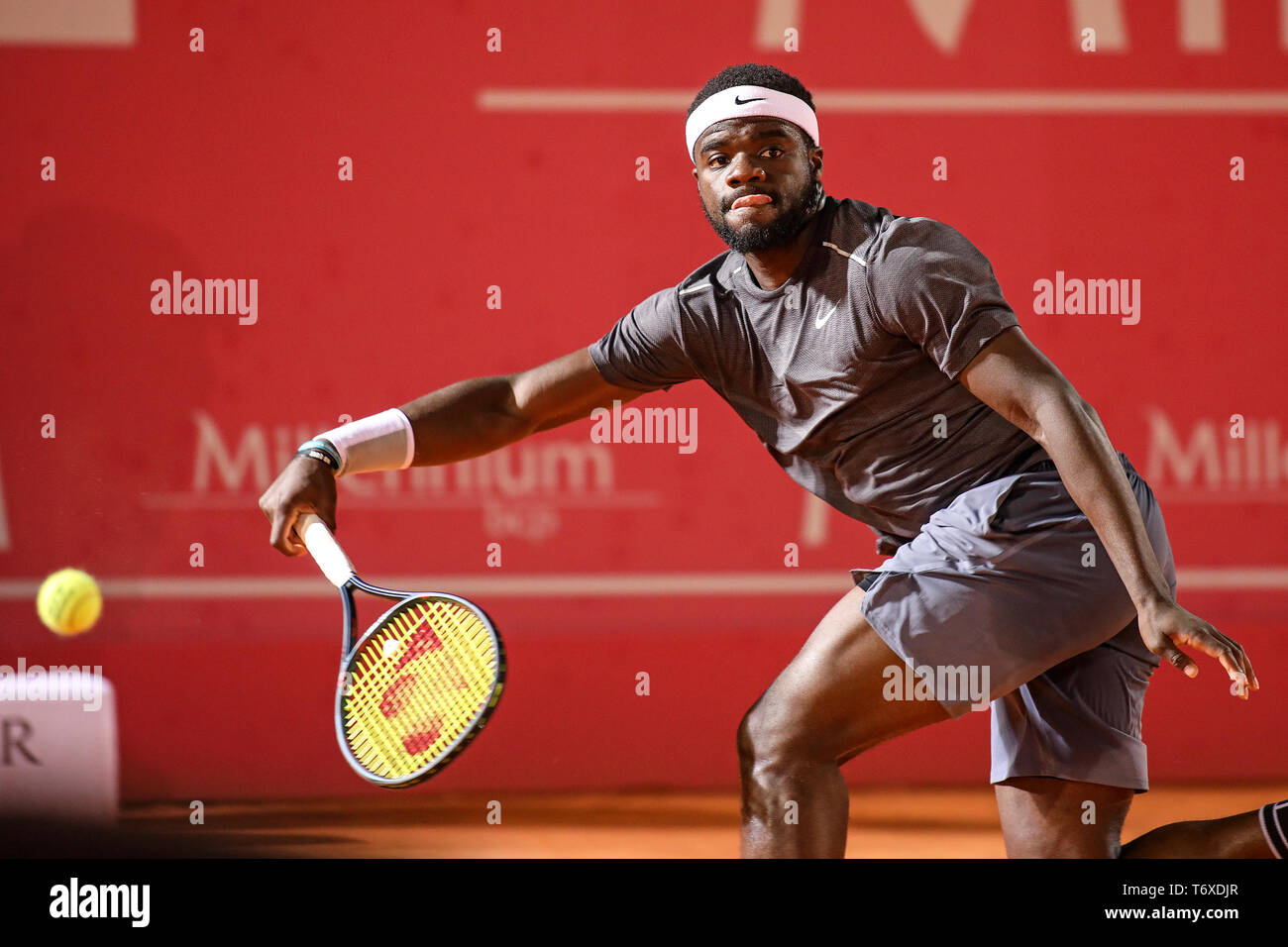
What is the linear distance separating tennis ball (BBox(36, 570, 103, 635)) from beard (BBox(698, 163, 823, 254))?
2768mm

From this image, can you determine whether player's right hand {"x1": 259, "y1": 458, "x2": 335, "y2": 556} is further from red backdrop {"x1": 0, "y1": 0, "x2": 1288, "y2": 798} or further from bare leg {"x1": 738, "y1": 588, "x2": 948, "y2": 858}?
red backdrop {"x1": 0, "y1": 0, "x2": 1288, "y2": 798}

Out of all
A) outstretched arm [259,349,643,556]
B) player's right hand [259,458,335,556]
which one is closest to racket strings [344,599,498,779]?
player's right hand [259,458,335,556]

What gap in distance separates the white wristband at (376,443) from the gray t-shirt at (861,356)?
0.41m

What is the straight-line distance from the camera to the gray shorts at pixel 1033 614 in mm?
2297

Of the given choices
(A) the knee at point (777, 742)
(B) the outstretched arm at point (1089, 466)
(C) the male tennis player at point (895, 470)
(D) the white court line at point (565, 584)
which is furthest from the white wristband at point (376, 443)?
(D) the white court line at point (565, 584)

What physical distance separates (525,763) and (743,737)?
7.89ft

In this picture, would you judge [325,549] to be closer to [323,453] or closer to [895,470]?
[323,453]

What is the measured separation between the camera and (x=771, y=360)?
2484 mm

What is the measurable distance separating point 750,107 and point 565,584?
2.39 metres

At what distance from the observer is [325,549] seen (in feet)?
7.67

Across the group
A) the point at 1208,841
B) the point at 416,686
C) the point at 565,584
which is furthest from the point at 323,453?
the point at 565,584

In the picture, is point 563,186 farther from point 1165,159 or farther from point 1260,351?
point 1260,351

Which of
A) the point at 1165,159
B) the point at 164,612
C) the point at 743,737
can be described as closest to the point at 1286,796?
the point at 1165,159

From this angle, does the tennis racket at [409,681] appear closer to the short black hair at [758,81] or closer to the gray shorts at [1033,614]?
the gray shorts at [1033,614]
